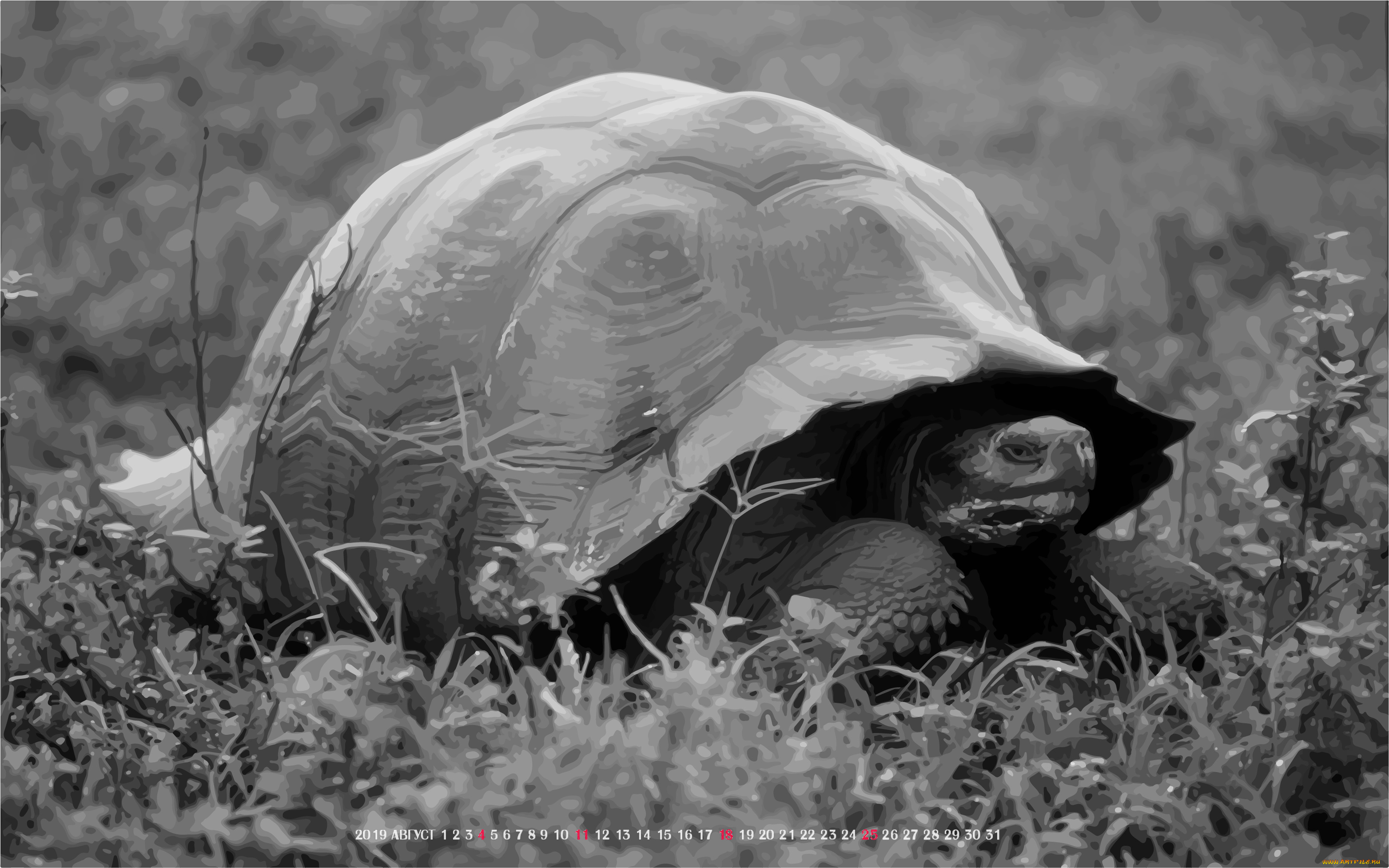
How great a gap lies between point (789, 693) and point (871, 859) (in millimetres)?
510

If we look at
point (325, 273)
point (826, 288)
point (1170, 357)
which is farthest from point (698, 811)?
point (1170, 357)

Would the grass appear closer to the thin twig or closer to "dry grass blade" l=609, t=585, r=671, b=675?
"dry grass blade" l=609, t=585, r=671, b=675

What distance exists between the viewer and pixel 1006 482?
208 cm

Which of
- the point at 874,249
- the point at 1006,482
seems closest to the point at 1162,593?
the point at 1006,482

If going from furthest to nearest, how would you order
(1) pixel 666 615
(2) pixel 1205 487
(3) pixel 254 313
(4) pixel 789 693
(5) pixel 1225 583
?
(3) pixel 254 313 → (2) pixel 1205 487 → (5) pixel 1225 583 → (1) pixel 666 615 → (4) pixel 789 693

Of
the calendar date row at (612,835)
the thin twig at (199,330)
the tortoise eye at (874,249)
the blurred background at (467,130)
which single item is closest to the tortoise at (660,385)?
the tortoise eye at (874,249)

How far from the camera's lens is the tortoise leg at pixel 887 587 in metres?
1.94

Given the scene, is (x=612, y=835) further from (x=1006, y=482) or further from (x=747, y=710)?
(x=1006, y=482)

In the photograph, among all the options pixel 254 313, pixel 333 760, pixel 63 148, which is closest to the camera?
pixel 333 760

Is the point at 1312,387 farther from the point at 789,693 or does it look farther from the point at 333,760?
the point at 333,760

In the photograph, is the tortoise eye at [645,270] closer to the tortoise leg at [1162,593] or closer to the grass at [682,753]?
the grass at [682,753]

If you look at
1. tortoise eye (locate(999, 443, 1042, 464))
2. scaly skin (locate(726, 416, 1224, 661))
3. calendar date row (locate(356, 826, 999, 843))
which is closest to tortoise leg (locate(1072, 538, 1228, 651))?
scaly skin (locate(726, 416, 1224, 661))

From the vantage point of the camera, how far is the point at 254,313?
5469 millimetres

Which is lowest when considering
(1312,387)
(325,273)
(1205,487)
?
(1205,487)
